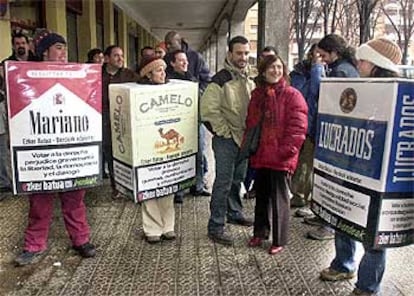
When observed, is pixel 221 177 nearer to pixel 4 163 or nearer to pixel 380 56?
pixel 380 56

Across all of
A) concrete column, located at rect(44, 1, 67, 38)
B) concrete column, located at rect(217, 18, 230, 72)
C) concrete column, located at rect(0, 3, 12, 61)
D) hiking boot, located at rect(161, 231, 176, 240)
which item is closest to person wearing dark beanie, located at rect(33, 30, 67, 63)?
hiking boot, located at rect(161, 231, 176, 240)

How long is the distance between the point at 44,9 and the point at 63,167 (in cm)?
493

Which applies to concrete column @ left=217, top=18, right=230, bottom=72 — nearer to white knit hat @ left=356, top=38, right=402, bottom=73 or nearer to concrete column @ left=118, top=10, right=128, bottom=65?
concrete column @ left=118, top=10, right=128, bottom=65

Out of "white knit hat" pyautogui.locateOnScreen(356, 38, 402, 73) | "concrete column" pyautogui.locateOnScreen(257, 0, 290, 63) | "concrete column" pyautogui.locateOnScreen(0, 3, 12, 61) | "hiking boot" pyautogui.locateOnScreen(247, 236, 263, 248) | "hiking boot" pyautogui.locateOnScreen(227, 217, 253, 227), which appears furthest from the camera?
"concrete column" pyautogui.locateOnScreen(257, 0, 290, 63)

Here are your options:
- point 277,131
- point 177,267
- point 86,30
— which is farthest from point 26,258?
point 86,30

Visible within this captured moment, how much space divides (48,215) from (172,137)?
3.50ft

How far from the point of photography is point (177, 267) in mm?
3598

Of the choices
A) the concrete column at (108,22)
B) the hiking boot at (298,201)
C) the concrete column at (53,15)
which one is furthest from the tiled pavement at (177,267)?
the concrete column at (108,22)

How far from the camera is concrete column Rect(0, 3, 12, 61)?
602 cm

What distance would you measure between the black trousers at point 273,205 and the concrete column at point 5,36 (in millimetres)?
3780

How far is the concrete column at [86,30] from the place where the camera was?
A: 31.2ft

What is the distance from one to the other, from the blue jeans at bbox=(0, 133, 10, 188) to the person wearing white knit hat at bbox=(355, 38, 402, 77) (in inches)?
154

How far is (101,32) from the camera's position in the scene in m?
11.3

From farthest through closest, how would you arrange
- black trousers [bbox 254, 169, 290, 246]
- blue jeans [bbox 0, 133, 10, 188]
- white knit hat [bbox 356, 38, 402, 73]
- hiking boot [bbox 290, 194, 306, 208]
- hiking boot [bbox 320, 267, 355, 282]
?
blue jeans [bbox 0, 133, 10, 188], hiking boot [bbox 290, 194, 306, 208], black trousers [bbox 254, 169, 290, 246], hiking boot [bbox 320, 267, 355, 282], white knit hat [bbox 356, 38, 402, 73]
